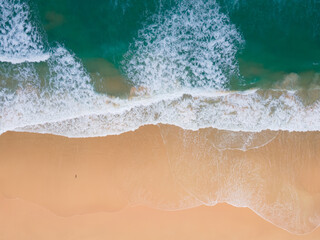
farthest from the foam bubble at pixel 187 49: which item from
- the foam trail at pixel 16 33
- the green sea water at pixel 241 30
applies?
the foam trail at pixel 16 33

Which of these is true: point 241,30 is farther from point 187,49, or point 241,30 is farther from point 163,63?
point 163,63

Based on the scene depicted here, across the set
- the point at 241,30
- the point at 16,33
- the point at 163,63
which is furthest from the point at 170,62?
the point at 16,33

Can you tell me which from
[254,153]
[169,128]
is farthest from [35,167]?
[254,153]

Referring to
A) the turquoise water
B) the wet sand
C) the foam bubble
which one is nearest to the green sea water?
the turquoise water

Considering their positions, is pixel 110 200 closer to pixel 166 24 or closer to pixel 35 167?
pixel 35 167

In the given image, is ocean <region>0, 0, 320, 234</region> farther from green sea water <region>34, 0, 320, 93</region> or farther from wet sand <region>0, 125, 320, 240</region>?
wet sand <region>0, 125, 320, 240</region>
